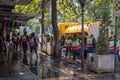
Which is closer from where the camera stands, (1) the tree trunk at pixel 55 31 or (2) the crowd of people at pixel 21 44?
(2) the crowd of people at pixel 21 44

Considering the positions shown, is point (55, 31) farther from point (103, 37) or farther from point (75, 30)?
point (75, 30)

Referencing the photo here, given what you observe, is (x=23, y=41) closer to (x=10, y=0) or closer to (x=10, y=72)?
(x=10, y=0)

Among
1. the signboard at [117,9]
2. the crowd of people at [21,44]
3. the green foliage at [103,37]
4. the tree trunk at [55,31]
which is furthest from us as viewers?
the tree trunk at [55,31]

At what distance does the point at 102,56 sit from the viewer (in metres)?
11.7

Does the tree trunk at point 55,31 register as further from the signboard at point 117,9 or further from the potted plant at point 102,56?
the signboard at point 117,9

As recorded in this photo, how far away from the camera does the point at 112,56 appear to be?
38.9 ft

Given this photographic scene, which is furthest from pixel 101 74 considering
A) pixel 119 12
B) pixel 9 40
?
pixel 9 40

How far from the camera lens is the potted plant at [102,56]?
11.7 meters

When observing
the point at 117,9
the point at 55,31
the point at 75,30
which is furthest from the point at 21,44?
the point at 117,9

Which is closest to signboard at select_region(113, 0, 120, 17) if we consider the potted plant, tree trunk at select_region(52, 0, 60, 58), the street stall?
the potted plant

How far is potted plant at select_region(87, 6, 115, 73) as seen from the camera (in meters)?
11.7

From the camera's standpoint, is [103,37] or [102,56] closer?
[102,56]

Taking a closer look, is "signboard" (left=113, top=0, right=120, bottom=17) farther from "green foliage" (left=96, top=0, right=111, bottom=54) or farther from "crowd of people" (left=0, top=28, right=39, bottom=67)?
"crowd of people" (left=0, top=28, right=39, bottom=67)

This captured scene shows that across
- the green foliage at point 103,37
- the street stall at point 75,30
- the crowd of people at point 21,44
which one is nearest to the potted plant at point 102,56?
the green foliage at point 103,37
